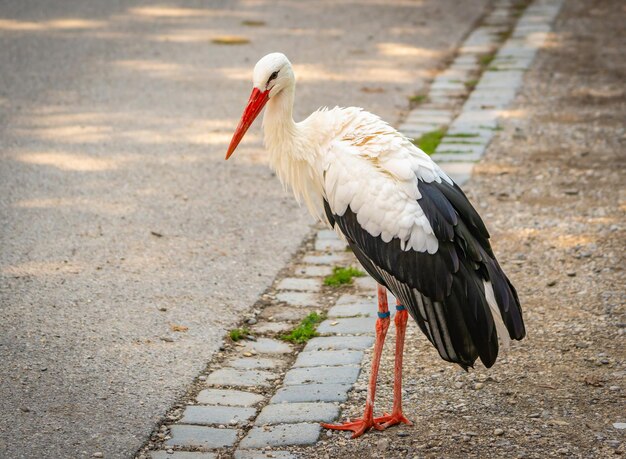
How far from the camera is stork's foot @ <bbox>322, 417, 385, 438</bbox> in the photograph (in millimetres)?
4198

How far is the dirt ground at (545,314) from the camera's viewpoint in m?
4.11

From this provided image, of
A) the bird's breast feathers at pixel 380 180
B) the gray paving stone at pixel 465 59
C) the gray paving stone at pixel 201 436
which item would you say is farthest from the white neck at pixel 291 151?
the gray paving stone at pixel 465 59

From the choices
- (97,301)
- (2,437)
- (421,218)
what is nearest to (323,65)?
(97,301)

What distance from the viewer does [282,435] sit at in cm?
413

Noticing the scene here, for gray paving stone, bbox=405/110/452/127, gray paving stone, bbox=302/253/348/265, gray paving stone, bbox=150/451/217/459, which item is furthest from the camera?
gray paving stone, bbox=405/110/452/127

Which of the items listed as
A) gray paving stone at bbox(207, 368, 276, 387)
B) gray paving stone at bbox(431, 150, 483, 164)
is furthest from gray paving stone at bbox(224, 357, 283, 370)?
gray paving stone at bbox(431, 150, 483, 164)

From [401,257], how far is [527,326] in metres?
1.26

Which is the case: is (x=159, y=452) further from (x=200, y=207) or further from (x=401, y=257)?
(x=200, y=207)

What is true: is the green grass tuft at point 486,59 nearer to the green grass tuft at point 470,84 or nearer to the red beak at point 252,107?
the green grass tuft at point 470,84

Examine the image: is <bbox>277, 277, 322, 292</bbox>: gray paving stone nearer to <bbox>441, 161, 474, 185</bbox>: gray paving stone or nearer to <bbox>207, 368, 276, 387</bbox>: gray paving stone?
<bbox>207, 368, 276, 387</bbox>: gray paving stone

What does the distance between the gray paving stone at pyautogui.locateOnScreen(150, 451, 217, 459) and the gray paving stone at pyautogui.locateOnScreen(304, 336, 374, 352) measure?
1061 millimetres

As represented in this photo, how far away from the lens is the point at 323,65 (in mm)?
9539

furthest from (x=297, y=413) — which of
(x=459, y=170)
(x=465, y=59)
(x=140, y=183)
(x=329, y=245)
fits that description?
(x=465, y=59)

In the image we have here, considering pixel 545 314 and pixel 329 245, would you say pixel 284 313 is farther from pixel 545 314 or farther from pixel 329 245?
pixel 545 314
